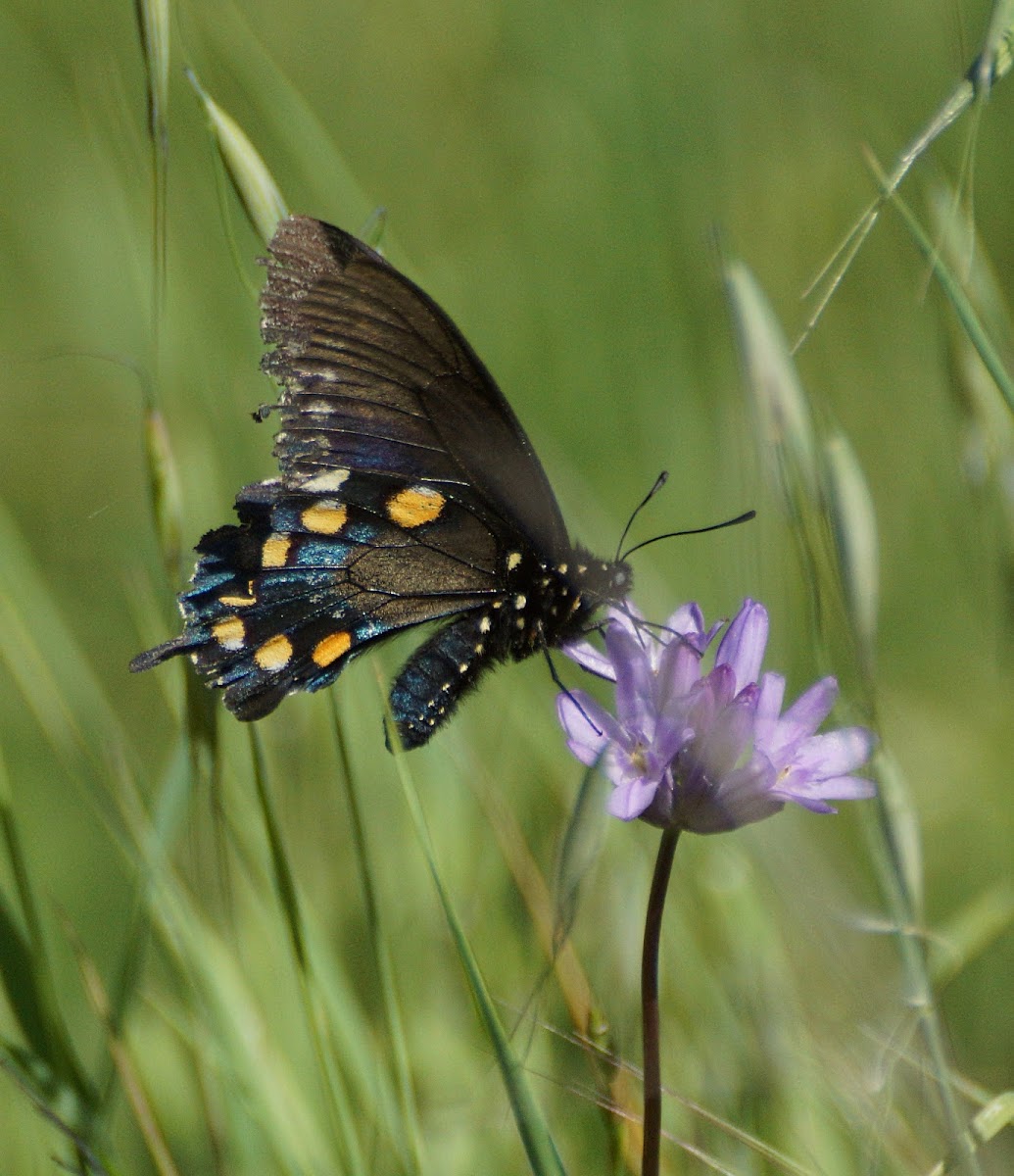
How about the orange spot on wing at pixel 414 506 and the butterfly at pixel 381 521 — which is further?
the orange spot on wing at pixel 414 506

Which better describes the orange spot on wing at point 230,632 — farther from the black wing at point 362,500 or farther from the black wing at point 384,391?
the black wing at point 384,391

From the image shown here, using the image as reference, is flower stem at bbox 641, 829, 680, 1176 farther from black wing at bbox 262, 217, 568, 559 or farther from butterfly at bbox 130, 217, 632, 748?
black wing at bbox 262, 217, 568, 559

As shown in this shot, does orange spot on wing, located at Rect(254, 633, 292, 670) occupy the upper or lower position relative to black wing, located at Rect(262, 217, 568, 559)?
lower

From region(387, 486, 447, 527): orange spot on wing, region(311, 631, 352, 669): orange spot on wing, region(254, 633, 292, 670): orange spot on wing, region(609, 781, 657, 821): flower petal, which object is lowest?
region(609, 781, 657, 821): flower petal

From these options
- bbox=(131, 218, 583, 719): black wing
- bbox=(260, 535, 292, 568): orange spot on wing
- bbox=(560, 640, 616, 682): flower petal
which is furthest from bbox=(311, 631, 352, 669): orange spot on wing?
bbox=(560, 640, 616, 682): flower petal

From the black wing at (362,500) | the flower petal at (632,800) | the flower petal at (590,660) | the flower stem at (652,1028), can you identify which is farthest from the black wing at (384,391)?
the flower stem at (652,1028)

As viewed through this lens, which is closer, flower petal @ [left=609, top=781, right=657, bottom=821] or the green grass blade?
the green grass blade
